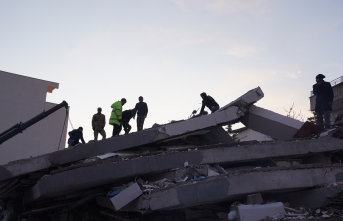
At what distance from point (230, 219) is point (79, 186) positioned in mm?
3717

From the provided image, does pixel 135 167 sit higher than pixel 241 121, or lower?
lower

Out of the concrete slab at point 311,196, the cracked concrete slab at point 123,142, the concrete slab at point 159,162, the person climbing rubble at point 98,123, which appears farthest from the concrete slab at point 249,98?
the person climbing rubble at point 98,123

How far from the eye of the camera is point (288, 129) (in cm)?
1012

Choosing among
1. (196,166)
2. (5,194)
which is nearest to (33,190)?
(5,194)

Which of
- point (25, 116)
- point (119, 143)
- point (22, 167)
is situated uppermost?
point (25, 116)

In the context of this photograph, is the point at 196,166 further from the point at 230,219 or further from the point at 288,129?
the point at 288,129

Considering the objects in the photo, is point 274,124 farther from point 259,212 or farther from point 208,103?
point 259,212

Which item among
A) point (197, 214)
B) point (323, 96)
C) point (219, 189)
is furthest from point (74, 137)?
point (323, 96)

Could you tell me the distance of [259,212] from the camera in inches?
253

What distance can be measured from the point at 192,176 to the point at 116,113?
4820 millimetres

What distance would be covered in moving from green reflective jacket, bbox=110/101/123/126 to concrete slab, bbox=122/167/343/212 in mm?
4723

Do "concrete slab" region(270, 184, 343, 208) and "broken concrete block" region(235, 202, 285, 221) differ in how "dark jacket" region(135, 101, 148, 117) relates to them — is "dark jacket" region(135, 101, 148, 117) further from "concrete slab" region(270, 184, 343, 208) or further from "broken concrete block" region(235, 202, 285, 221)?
"broken concrete block" region(235, 202, 285, 221)

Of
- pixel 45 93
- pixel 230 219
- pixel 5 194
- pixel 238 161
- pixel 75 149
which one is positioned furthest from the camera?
pixel 45 93

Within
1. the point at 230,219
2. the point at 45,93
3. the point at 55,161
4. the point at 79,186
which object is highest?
the point at 45,93
